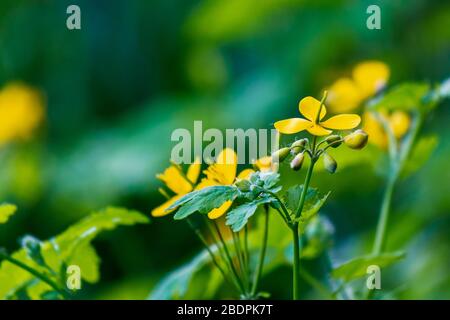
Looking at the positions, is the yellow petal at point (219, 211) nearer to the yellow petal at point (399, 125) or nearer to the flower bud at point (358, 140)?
the flower bud at point (358, 140)

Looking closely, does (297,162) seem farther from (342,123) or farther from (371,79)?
(371,79)

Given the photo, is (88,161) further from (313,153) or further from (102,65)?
(313,153)

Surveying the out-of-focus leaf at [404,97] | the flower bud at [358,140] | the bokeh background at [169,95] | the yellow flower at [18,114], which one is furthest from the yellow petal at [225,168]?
the yellow flower at [18,114]

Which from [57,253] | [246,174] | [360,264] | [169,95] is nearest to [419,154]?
[360,264]

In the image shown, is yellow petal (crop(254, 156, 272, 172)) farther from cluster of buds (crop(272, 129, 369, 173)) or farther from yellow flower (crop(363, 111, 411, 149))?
yellow flower (crop(363, 111, 411, 149))

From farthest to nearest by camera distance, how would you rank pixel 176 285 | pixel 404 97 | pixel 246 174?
pixel 404 97, pixel 176 285, pixel 246 174

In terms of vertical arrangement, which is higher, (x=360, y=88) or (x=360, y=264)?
(x=360, y=88)

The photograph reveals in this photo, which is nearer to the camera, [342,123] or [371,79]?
[342,123]
